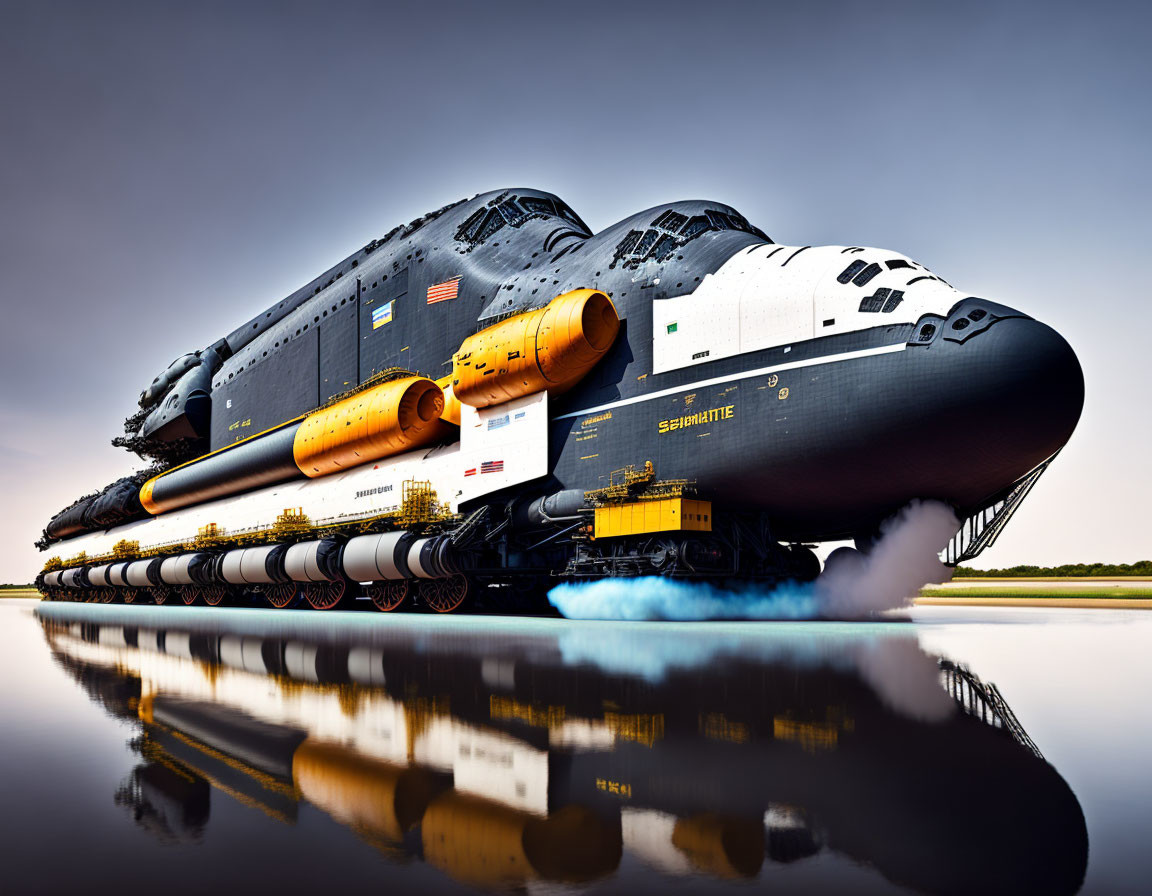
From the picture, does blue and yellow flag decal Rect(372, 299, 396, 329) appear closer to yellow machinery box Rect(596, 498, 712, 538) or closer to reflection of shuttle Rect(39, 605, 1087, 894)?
yellow machinery box Rect(596, 498, 712, 538)

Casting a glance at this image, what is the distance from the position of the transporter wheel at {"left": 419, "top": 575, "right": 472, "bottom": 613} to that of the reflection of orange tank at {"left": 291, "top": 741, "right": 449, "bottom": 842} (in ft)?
59.1

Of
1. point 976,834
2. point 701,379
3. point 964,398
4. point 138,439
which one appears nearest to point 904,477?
point 964,398

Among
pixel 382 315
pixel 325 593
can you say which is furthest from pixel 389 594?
pixel 382 315

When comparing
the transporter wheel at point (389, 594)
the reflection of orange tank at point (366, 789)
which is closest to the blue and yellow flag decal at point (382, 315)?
the transporter wheel at point (389, 594)

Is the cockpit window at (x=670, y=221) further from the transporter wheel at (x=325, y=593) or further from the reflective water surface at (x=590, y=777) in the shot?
the transporter wheel at (x=325, y=593)

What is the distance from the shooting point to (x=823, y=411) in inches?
662

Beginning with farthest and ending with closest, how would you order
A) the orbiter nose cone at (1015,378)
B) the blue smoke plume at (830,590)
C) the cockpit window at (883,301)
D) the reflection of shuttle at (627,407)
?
the blue smoke plume at (830,590), the cockpit window at (883,301), the reflection of shuttle at (627,407), the orbiter nose cone at (1015,378)

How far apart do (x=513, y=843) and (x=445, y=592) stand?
20927mm

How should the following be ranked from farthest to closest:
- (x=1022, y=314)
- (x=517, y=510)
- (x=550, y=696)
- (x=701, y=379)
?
1. (x=517, y=510)
2. (x=701, y=379)
3. (x=1022, y=314)
4. (x=550, y=696)

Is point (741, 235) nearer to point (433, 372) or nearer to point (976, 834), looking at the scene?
point (433, 372)

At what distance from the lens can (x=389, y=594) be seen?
2577 centimetres

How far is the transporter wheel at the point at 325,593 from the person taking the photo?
1122 inches

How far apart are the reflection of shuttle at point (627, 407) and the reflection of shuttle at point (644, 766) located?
8.30m

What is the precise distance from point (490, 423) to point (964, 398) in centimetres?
1241
